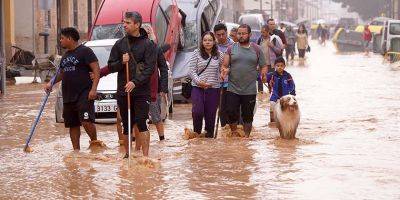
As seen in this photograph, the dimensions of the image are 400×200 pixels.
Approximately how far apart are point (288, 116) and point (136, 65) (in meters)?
2.96

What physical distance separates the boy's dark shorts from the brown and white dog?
274 centimetres

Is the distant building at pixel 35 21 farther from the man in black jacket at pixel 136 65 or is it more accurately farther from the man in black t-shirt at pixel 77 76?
the man in black jacket at pixel 136 65

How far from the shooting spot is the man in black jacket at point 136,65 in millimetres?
10242

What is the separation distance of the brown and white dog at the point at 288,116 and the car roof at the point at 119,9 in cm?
757

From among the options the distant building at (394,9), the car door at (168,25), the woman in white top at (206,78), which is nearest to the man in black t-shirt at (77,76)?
the woman in white top at (206,78)

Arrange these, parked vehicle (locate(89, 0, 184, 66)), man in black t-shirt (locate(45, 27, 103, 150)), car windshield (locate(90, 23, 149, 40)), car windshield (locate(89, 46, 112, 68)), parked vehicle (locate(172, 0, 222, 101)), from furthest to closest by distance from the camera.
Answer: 1. parked vehicle (locate(89, 0, 184, 66))
2. car windshield (locate(90, 23, 149, 40))
3. parked vehicle (locate(172, 0, 222, 101))
4. car windshield (locate(89, 46, 112, 68))
5. man in black t-shirt (locate(45, 27, 103, 150))

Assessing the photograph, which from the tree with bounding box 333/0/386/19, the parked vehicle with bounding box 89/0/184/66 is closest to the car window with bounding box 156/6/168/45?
the parked vehicle with bounding box 89/0/184/66

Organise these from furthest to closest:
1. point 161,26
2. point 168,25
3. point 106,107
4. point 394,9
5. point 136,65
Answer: point 394,9
point 168,25
point 161,26
point 106,107
point 136,65

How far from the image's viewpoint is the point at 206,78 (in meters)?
12.5

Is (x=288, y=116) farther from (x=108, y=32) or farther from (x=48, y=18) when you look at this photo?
(x=48, y=18)

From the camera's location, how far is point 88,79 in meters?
11.2

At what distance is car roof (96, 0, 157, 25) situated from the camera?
64.7 feet

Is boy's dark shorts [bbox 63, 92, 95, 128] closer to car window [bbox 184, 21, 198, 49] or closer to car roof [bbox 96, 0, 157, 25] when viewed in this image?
car roof [bbox 96, 0, 157, 25]

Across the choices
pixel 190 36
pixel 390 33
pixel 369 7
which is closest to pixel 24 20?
pixel 190 36
